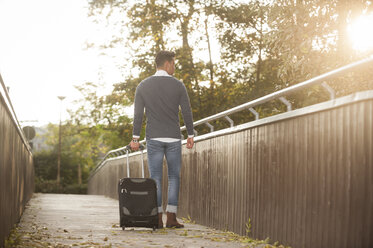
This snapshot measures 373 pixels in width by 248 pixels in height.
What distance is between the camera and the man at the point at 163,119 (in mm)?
7484

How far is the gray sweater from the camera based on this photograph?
748 cm

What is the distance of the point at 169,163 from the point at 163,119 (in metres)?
0.59

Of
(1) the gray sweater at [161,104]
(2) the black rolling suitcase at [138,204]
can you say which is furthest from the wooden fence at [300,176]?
(2) the black rolling suitcase at [138,204]

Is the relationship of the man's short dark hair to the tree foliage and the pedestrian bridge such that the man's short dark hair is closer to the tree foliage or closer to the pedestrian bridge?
the pedestrian bridge

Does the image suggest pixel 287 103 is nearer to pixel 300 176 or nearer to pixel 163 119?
pixel 300 176

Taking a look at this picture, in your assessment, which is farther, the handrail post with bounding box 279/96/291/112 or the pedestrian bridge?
the handrail post with bounding box 279/96/291/112

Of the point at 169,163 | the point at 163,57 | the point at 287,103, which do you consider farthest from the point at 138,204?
the point at 287,103

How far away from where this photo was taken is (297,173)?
530 cm

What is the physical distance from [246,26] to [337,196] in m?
18.7

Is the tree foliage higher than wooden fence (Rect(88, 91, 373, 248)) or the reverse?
higher

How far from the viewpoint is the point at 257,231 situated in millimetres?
6250

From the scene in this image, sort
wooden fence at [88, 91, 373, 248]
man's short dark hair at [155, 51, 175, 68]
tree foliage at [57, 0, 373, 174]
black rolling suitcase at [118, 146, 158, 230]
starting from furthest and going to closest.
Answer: tree foliage at [57, 0, 373, 174]
man's short dark hair at [155, 51, 175, 68]
black rolling suitcase at [118, 146, 158, 230]
wooden fence at [88, 91, 373, 248]

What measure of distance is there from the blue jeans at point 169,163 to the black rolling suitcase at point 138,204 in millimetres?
194

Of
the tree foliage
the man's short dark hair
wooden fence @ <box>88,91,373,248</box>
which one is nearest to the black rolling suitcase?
wooden fence @ <box>88,91,373,248</box>
